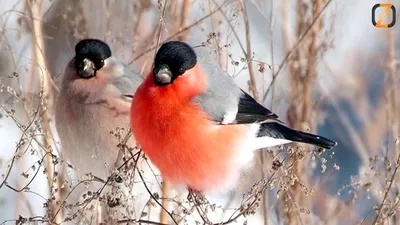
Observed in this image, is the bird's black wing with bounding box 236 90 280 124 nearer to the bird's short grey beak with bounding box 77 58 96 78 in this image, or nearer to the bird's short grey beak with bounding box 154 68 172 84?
the bird's short grey beak with bounding box 154 68 172 84

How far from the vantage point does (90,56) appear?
60.7 inches

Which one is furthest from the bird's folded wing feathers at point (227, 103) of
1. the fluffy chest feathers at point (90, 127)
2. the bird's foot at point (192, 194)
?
the fluffy chest feathers at point (90, 127)

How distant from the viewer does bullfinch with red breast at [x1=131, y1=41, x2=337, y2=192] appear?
1.21 metres

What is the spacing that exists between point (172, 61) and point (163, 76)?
3 cm

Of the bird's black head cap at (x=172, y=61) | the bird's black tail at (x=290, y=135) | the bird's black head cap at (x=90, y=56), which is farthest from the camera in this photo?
the bird's black head cap at (x=90, y=56)

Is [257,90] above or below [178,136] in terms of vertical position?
above

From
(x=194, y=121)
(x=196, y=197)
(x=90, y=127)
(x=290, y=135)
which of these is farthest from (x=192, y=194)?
(x=90, y=127)

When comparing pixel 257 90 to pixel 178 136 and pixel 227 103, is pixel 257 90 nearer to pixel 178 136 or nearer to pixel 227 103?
pixel 227 103

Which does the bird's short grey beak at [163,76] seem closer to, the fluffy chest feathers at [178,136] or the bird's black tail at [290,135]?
the fluffy chest feathers at [178,136]

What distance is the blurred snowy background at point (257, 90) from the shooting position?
4.03ft

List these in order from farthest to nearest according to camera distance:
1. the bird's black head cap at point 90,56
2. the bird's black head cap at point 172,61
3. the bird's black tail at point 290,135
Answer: the bird's black head cap at point 90,56 → the bird's black tail at point 290,135 → the bird's black head cap at point 172,61

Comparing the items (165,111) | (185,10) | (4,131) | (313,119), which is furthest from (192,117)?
(4,131)

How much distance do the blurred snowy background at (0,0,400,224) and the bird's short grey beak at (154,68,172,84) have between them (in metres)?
0.06

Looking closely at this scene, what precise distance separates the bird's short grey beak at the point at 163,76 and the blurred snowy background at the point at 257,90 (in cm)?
6
